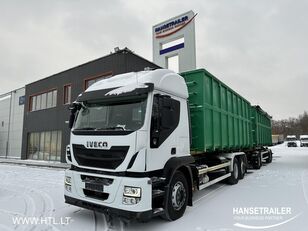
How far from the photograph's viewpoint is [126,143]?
4.25 metres

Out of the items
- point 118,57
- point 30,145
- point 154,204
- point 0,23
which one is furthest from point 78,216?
point 30,145

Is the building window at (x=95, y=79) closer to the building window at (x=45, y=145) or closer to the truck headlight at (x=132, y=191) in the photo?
the building window at (x=45, y=145)

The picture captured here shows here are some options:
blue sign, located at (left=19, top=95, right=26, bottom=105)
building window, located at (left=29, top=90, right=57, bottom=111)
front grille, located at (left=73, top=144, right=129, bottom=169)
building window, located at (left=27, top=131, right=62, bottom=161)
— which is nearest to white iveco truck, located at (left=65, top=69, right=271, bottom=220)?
front grille, located at (left=73, top=144, right=129, bottom=169)

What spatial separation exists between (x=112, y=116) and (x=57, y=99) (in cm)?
1767

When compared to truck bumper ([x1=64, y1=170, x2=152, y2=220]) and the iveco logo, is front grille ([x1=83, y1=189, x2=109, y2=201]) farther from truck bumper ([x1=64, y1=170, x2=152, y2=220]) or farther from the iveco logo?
the iveco logo

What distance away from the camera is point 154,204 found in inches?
187

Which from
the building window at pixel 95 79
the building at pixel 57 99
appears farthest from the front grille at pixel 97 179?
the building window at pixel 95 79

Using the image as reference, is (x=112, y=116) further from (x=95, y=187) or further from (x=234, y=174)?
(x=234, y=174)

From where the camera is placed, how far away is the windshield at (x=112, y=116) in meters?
4.49

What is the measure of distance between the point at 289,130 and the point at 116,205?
3709 inches

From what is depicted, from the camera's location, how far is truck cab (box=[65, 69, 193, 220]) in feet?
13.8

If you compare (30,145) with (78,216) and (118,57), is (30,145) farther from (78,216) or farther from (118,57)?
(78,216)

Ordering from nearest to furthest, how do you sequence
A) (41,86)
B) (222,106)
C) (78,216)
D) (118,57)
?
(78,216) < (222,106) < (118,57) < (41,86)

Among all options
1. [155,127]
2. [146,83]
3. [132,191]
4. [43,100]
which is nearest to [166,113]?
[155,127]
